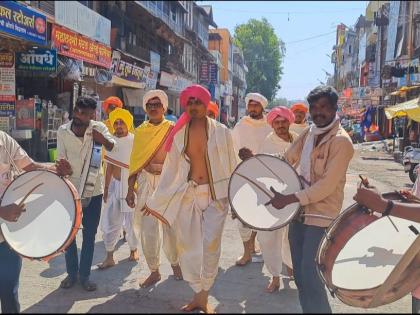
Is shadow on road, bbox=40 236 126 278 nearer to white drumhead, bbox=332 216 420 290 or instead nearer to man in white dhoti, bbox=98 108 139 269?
man in white dhoti, bbox=98 108 139 269

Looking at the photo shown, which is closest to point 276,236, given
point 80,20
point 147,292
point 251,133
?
point 147,292

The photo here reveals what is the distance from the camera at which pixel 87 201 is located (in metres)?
4.11

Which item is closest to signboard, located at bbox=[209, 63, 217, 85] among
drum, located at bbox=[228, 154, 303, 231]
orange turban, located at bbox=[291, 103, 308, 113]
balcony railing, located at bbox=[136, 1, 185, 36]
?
balcony railing, located at bbox=[136, 1, 185, 36]

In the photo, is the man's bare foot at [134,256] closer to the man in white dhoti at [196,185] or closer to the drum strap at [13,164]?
the man in white dhoti at [196,185]

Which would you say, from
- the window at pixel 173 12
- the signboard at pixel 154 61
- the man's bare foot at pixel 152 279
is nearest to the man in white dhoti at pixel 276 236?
the man's bare foot at pixel 152 279

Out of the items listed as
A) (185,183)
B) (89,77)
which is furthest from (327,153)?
(89,77)

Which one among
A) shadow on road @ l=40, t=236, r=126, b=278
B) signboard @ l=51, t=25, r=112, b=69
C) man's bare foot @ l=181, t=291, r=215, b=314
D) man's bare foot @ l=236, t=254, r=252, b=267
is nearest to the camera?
man's bare foot @ l=181, t=291, r=215, b=314

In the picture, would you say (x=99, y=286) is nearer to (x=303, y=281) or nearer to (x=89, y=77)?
(x=303, y=281)

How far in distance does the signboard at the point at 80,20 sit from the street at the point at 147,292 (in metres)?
10.9

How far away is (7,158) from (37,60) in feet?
30.1

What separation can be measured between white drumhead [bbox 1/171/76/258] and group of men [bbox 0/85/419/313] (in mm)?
87

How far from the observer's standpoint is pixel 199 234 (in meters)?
3.76

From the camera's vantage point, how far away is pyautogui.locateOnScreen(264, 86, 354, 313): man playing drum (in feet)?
9.47

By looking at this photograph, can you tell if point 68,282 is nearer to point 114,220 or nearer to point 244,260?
point 114,220
